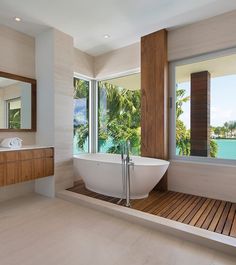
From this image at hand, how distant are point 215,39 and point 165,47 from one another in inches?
29.6

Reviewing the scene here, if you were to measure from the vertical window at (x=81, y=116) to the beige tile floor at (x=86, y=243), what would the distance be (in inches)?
72.0

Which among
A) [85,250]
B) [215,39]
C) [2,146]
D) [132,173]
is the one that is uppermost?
[215,39]

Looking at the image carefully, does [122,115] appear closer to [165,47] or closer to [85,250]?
[165,47]

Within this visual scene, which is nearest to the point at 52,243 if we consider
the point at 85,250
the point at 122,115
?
the point at 85,250

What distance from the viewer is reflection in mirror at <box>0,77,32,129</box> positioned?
3.02 meters

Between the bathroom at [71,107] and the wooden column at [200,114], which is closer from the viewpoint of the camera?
the bathroom at [71,107]

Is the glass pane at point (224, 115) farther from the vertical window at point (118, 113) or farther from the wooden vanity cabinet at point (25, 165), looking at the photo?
the wooden vanity cabinet at point (25, 165)

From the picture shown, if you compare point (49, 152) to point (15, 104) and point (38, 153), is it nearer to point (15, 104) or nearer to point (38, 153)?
point (38, 153)

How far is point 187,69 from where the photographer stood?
125 inches

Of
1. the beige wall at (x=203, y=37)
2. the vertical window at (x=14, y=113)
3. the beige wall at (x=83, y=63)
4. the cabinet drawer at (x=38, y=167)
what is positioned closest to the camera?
the beige wall at (x=203, y=37)

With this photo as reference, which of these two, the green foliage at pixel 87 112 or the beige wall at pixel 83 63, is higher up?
the beige wall at pixel 83 63

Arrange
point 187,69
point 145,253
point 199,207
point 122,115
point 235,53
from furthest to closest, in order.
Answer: point 122,115 < point 187,69 < point 235,53 < point 199,207 < point 145,253

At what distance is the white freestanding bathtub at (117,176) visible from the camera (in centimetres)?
267

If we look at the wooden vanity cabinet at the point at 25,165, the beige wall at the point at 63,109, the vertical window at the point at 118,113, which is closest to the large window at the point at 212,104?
the vertical window at the point at 118,113
